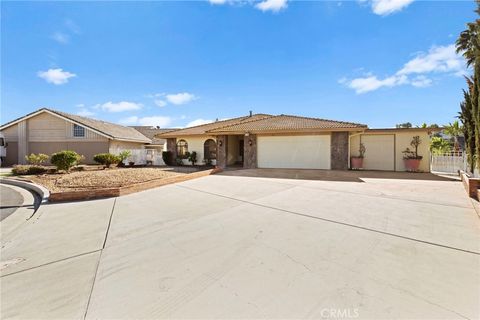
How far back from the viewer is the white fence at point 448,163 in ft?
42.7

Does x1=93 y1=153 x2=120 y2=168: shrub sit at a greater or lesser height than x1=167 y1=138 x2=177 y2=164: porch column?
lesser

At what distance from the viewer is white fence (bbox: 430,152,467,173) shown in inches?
512

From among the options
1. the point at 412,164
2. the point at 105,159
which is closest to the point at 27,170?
the point at 105,159

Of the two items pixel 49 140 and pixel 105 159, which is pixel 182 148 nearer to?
pixel 105 159

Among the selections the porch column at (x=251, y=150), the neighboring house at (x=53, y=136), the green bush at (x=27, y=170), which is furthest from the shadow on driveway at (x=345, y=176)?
the neighboring house at (x=53, y=136)

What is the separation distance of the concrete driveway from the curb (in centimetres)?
258

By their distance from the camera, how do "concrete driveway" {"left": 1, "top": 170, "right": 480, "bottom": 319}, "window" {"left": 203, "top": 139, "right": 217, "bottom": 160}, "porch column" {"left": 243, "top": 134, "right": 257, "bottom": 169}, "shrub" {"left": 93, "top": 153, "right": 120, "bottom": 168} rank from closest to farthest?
1. "concrete driveway" {"left": 1, "top": 170, "right": 480, "bottom": 319}
2. "porch column" {"left": 243, "top": 134, "right": 257, "bottom": 169}
3. "shrub" {"left": 93, "top": 153, "right": 120, "bottom": 168}
4. "window" {"left": 203, "top": 139, "right": 217, "bottom": 160}

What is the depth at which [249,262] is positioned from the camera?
298 centimetres

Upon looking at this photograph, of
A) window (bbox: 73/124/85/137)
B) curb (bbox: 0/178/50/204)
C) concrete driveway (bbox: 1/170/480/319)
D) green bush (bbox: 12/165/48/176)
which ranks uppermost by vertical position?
window (bbox: 73/124/85/137)

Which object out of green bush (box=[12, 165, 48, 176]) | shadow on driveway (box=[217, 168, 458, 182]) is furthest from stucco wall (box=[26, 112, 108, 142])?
shadow on driveway (box=[217, 168, 458, 182])

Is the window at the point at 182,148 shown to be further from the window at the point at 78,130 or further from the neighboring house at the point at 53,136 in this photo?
the window at the point at 78,130

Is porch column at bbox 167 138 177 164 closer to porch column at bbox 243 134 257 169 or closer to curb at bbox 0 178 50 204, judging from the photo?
porch column at bbox 243 134 257 169

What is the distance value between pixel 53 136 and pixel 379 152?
30048 millimetres

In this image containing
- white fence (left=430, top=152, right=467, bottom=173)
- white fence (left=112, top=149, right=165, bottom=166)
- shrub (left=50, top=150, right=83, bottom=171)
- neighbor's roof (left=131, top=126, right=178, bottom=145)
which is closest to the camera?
shrub (left=50, top=150, right=83, bottom=171)
